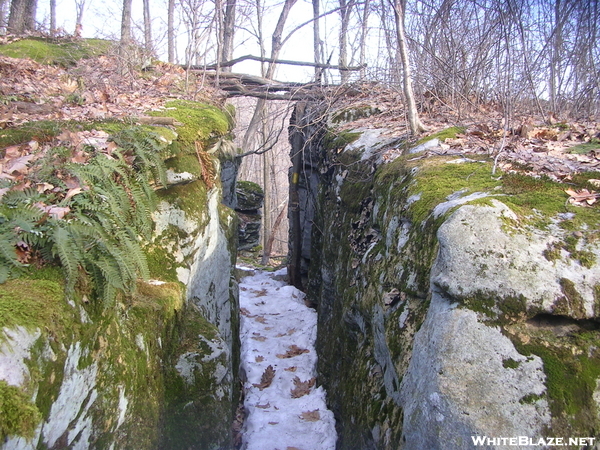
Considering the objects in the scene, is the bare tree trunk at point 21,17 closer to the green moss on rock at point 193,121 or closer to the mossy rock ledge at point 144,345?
the green moss on rock at point 193,121

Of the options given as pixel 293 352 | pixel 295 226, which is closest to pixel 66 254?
pixel 293 352

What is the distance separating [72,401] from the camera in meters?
2.57

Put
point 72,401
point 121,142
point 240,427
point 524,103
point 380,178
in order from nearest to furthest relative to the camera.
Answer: point 72,401
point 121,142
point 380,178
point 240,427
point 524,103

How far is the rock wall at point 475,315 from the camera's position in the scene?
7.49 feet

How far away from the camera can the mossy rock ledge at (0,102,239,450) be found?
2.20 meters

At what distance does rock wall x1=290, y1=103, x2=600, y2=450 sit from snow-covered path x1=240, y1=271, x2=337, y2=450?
0.89m

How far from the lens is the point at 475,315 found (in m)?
2.56

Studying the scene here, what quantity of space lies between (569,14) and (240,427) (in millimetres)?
7591

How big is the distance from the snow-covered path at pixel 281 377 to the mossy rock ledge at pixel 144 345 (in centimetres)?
40

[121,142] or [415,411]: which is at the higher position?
[121,142]

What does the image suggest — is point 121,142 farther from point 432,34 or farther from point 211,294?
point 432,34

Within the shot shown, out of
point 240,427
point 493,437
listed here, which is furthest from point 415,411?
point 240,427

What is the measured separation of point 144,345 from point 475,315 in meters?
2.69

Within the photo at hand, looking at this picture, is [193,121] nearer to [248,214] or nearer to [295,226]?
[295,226]
